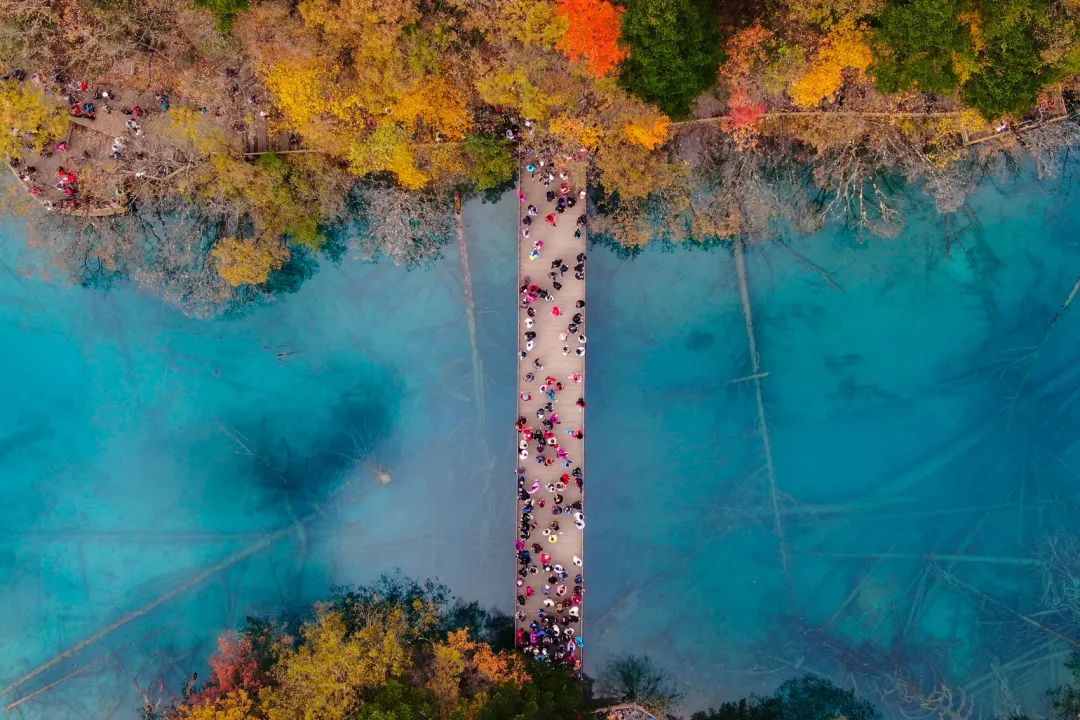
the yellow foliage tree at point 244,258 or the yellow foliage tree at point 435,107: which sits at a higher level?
the yellow foliage tree at point 435,107

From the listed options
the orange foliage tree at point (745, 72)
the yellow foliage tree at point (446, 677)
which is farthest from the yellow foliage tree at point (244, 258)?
the orange foliage tree at point (745, 72)

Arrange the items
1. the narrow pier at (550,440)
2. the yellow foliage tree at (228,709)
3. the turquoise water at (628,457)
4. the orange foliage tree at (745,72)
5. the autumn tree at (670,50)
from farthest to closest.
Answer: the narrow pier at (550,440) < the turquoise water at (628,457) < the yellow foliage tree at (228,709) < the orange foliage tree at (745,72) < the autumn tree at (670,50)

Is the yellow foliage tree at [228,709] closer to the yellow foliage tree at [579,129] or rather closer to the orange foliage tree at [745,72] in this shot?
the yellow foliage tree at [579,129]

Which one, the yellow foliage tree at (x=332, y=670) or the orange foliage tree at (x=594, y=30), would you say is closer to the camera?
the orange foliage tree at (x=594, y=30)

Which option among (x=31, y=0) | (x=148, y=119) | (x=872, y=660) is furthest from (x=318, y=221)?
(x=872, y=660)

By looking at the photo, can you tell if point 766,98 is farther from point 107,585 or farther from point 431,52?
point 107,585

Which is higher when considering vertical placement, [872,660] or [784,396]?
[784,396]

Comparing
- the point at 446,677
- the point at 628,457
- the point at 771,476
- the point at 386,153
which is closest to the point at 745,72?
the point at 386,153
